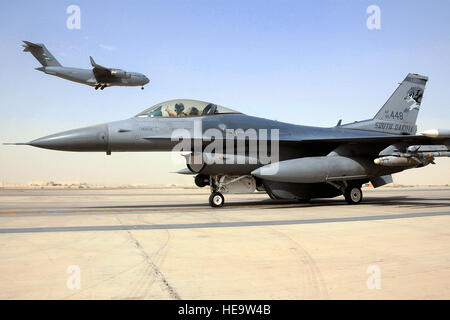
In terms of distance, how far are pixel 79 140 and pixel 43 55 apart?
91.9 ft

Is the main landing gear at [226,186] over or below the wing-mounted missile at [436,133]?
below

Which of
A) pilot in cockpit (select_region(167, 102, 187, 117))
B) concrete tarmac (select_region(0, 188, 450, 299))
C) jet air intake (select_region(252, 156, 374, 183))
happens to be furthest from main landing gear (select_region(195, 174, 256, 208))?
concrete tarmac (select_region(0, 188, 450, 299))

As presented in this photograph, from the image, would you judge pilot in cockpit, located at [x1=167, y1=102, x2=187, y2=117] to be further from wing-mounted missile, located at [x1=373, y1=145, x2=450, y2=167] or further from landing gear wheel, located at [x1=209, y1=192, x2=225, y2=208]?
wing-mounted missile, located at [x1=373, y1=145, x2=450, y2=167]

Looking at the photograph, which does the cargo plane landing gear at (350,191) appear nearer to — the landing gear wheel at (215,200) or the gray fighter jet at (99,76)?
the landing gear wheel at (215,200)

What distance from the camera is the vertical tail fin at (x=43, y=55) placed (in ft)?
116

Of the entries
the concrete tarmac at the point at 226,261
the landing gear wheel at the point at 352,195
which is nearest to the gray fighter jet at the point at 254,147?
the landing gear wheel at the point at 352,195

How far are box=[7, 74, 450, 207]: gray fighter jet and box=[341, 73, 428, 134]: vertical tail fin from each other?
2623 millimetres

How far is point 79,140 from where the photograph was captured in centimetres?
1181

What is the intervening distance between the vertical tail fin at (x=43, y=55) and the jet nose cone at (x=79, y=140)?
26790 millimetres

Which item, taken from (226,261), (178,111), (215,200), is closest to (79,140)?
(178,111)

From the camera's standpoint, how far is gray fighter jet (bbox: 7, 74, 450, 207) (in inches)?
493

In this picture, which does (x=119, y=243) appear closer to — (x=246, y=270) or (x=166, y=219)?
(x=246, y=270)

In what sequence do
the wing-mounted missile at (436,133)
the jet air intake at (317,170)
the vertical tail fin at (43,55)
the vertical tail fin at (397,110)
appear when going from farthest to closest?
1. the vertical tail fin at (43,55)
2. the vertical tail fin at (397,110)
3. the jet air intake at (317,170)
4. the wing-mounted missile at (436,133)
